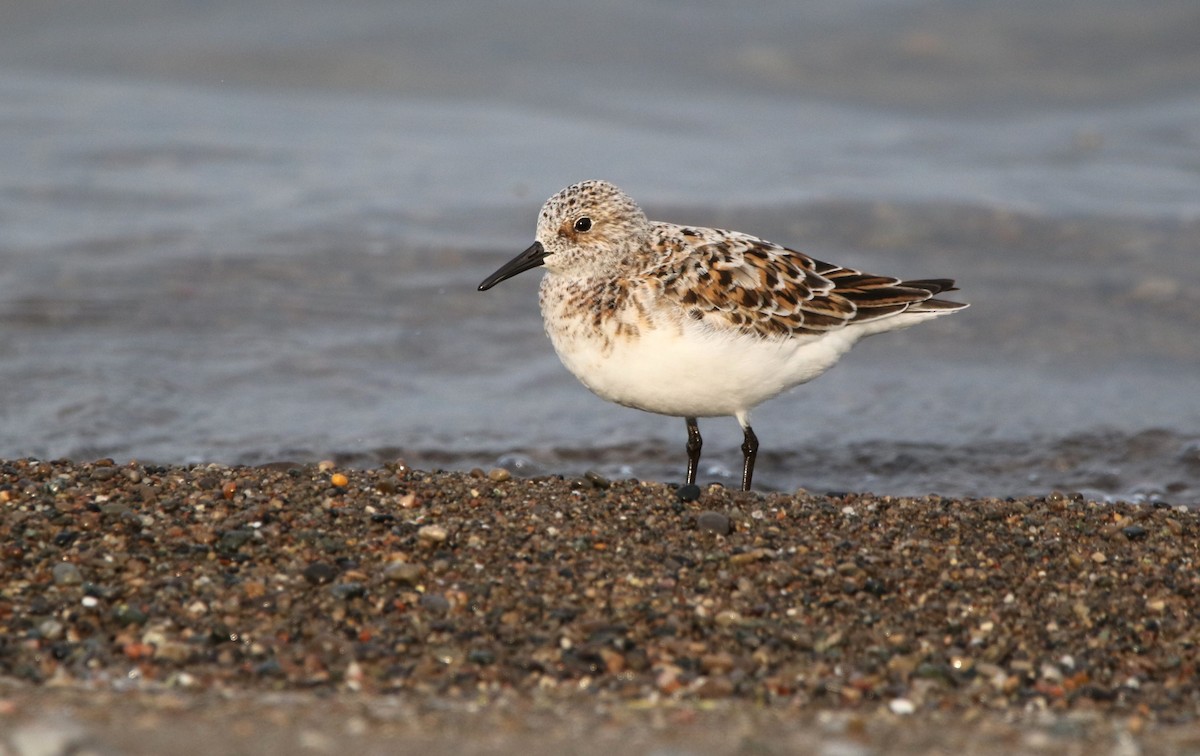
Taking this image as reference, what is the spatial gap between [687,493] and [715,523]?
0.46 metres

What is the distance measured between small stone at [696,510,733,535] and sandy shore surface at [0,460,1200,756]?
1 centimetres

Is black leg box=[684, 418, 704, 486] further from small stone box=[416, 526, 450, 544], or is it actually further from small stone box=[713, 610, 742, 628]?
small stone box=[713, 610, 742, 628]

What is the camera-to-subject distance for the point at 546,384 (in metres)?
9.51

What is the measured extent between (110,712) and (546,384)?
588cm

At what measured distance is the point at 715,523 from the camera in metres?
5.58

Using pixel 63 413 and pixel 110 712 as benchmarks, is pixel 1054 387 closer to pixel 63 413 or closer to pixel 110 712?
pixel 63 413

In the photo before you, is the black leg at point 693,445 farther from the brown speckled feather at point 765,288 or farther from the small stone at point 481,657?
the small stone at point 481,657

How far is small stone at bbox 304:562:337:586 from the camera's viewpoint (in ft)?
15.9

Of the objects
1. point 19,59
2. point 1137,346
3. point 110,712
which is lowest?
point 110,712

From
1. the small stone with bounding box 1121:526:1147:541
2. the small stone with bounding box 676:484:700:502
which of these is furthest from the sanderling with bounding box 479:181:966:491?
the small stone with bounding box 1121:526:1147:541

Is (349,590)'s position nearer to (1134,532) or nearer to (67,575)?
(67,575)

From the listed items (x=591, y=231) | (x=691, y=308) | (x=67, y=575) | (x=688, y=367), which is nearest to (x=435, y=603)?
(x=67, y=575)

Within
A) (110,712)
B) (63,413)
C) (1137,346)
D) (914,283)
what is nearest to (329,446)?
(63,413)

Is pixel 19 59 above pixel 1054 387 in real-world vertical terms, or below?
above
